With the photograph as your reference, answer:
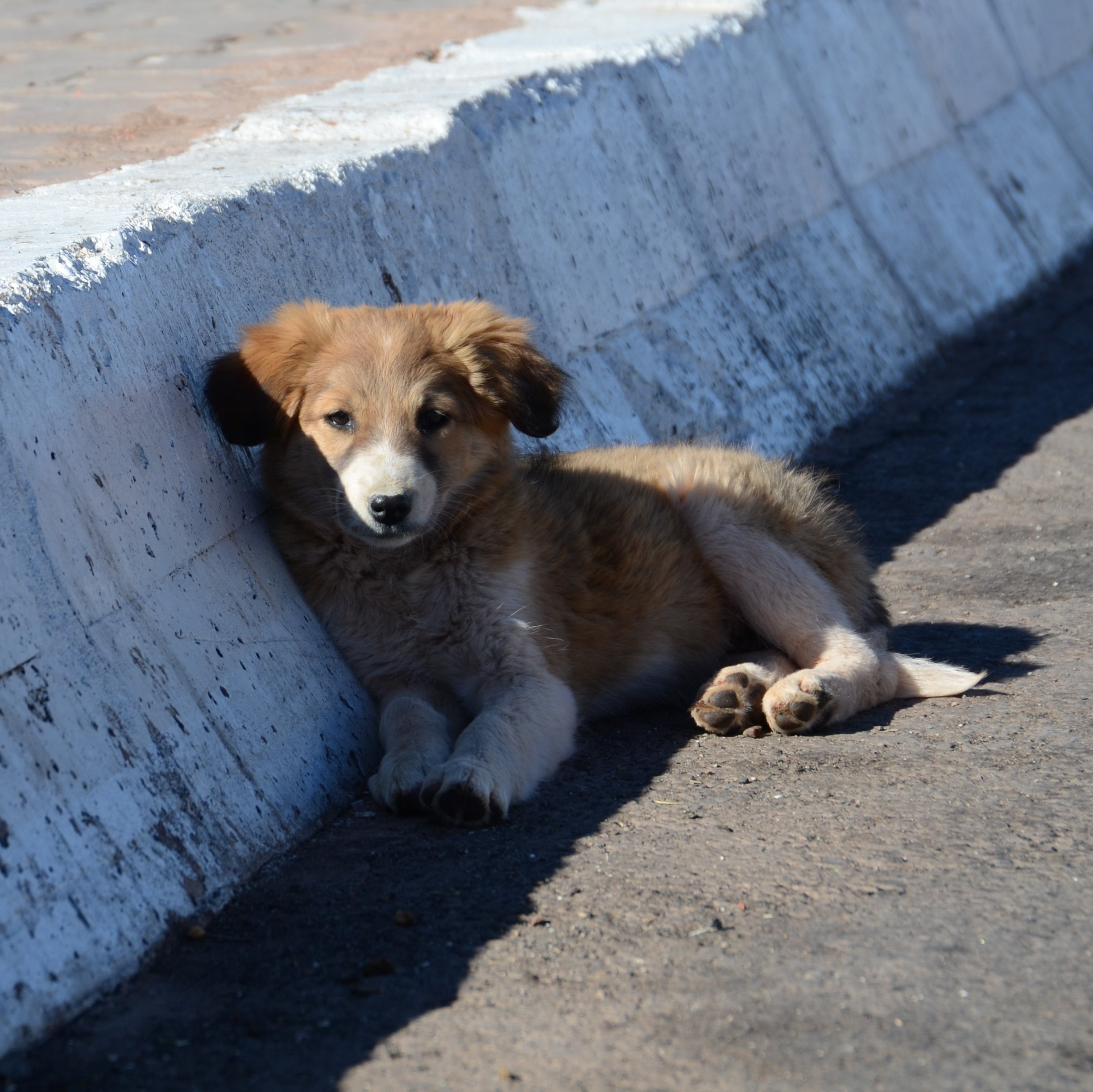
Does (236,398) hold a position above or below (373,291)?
below

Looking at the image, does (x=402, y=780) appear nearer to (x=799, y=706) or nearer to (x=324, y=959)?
(x=324, y=959)

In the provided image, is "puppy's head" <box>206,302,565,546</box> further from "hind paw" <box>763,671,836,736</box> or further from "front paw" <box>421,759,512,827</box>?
"hind paw" <box>763,671,836,736</box>

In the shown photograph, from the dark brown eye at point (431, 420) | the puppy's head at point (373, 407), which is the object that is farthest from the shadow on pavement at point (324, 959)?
the dark brown eye at point (431, 420)

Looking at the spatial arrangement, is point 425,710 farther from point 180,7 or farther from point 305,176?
point 180,7

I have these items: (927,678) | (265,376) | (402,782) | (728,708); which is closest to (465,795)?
(402,782)

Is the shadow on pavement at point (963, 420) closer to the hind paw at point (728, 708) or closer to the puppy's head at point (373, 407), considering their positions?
the hind paw at point (728, 708)

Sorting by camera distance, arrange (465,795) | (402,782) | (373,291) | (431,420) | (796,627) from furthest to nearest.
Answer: (373,291) → (796,627) → (431,420) → (402,782) → (465,795)

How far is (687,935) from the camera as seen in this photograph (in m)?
3.09

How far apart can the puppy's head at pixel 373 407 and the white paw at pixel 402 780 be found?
604 millimetres

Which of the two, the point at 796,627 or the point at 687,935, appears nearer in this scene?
the point at 687,935

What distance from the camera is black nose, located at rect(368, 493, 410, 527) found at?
394 centimetres

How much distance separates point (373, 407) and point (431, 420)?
0.19 metres

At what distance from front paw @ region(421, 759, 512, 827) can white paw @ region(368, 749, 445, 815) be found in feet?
0.15

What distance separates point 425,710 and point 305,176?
1.91 metres
